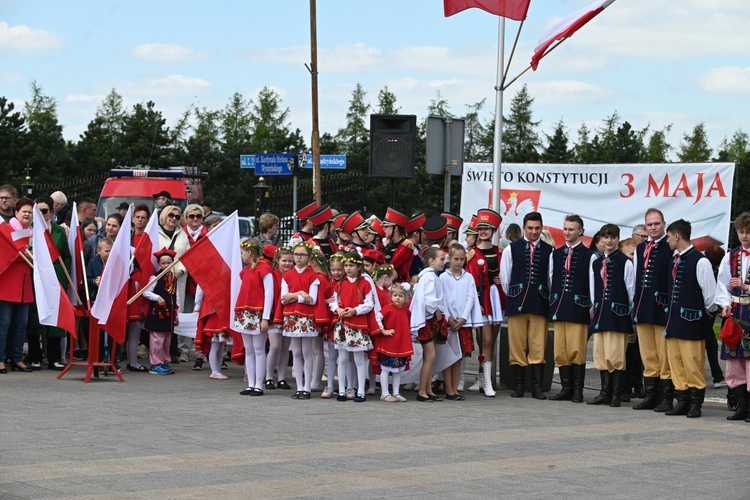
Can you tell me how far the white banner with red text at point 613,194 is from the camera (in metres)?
22.4

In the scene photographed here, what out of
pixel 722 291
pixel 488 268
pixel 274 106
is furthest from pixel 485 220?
pixel 274 106

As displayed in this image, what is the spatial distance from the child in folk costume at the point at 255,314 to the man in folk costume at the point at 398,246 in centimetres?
141

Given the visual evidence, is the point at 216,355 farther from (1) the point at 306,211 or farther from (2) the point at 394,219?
(2) the point at 394,219

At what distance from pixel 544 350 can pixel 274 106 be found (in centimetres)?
6956

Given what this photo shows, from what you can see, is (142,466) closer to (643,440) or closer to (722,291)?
(643,440)

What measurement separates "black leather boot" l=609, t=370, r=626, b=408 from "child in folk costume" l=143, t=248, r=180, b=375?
17.0 feet

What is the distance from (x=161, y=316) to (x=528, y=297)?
4316 mm

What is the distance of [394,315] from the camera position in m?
12.6

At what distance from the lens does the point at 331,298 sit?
41.7 ft

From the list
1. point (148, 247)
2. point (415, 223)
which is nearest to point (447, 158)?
point (415, 223)

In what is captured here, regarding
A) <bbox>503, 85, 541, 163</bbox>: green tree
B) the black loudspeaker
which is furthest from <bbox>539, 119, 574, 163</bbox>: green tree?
the black loudspeaker

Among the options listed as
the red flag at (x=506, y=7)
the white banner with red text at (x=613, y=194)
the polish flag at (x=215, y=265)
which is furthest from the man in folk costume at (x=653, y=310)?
the white banner with red text at (x=613, y=194)

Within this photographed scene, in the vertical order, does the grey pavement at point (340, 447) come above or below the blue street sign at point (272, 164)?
below

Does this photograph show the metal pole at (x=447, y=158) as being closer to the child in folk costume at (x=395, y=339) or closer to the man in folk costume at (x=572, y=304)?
the man in folk costume at (x=572, y=304)
